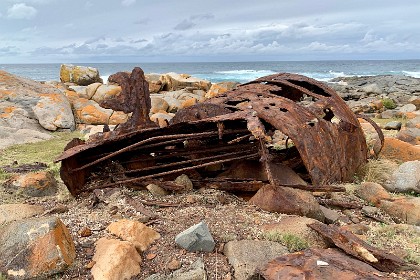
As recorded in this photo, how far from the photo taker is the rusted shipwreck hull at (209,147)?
4.24 metres

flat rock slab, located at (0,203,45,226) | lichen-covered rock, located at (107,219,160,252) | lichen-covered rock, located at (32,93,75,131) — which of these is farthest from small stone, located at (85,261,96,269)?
lichen-covered rock, located at (32,93,75,131)

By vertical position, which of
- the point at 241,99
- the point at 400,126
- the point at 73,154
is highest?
the point at 241,99

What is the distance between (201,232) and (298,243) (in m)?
0.72

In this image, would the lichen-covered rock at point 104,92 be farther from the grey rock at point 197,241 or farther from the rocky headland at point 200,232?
the grey rock at point 197,241

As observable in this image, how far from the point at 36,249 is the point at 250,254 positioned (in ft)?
4.73

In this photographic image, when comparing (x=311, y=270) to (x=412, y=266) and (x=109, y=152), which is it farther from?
(x=109, y=152)

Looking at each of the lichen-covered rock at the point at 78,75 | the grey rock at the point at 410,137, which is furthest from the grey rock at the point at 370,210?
the lichen-covered rock at the point at 78,75

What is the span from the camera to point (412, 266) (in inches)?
110

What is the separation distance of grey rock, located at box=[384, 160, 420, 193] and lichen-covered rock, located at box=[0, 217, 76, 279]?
3747mm

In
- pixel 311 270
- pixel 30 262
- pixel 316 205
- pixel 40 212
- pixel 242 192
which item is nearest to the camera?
pixel 311 270

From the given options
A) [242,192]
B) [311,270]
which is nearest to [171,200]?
[242,192]

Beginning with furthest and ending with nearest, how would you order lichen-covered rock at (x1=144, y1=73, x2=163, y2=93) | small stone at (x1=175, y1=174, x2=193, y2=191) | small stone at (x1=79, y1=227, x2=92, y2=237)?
lichen-covered rock at (x1=144, y1=73, x2=163, y2=93)
small stone at (x1=175, y1=174, x2=193, y2=191)
small stone at (x1=79, y1=227, x2=92, y2=237)

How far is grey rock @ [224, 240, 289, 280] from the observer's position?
8.72ft

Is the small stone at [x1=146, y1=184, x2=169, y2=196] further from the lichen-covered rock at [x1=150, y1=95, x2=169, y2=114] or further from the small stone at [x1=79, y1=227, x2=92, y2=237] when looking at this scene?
the lichen-covered rock at [x1=150, y1=95, x2=169, y2=114]
